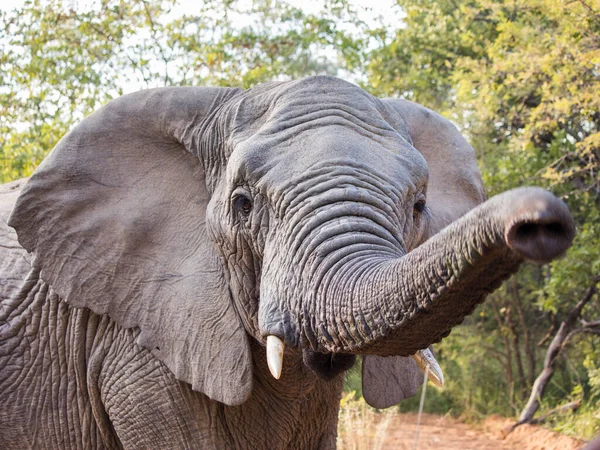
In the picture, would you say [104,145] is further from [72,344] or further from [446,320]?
[446,320]

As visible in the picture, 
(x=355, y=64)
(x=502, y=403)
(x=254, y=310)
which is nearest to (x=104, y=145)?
(x=254, y=310)

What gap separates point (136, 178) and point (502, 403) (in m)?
10.3

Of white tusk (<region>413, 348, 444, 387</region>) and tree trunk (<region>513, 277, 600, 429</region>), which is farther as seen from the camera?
tree trunk (<region>513, 277, 600, 429</region>)

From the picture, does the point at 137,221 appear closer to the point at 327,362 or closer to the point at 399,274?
the point at 327,362

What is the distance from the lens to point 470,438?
38.1 ft

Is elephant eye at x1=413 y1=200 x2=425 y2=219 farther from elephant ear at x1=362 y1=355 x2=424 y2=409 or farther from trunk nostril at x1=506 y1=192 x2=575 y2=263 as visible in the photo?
trunk nostril at x1=506 y1=192 x2=575 y2=263

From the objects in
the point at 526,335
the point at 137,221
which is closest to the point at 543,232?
the point at 137,221

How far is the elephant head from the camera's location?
2.86 metres

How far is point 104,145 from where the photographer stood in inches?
163

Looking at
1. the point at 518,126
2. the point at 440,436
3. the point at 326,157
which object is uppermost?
the point at 326,157

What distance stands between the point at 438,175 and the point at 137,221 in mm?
1393

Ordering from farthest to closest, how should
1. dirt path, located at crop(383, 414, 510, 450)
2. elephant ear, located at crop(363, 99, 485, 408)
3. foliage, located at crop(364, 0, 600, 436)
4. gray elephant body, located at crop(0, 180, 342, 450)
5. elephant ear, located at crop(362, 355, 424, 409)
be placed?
dirt path, located at crop(383, 414, 510, 450)
foliage, located at crop(364, 0, 600, 436)
elephant ear, located at crop(363, 99, 485, 408)
elephant ear, located at crop(362, 355, 424, 409)
gray elephant body, located at crop(0, 180, 342, 450)

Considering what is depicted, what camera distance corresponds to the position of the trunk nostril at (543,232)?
1949 mm

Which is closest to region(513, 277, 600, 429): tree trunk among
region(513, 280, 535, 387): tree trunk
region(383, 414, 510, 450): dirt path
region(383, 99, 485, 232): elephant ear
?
region(383, 414, 510, 450): dirt path
